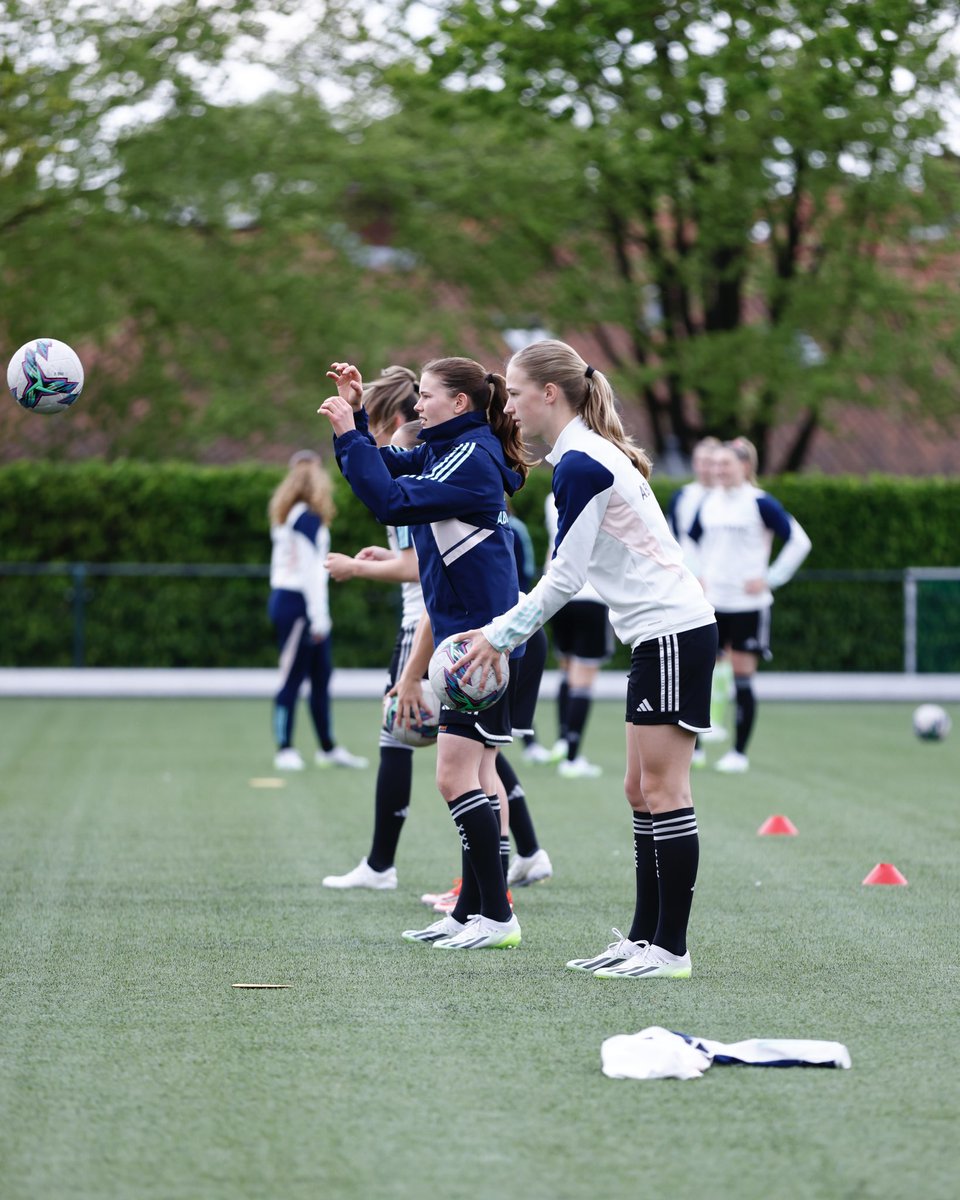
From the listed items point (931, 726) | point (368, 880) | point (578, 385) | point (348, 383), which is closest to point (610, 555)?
point (578, 385)

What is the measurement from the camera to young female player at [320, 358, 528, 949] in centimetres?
586

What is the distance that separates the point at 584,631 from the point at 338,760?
2.05 metres

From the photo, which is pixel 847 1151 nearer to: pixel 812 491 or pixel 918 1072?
pixel 918 1072

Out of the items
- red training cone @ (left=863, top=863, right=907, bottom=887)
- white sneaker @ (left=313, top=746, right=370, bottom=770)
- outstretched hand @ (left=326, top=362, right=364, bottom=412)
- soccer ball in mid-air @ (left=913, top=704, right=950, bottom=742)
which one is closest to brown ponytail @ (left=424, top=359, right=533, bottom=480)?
outstretched hand @ (left=326, top=362, right=364, bottom=412)

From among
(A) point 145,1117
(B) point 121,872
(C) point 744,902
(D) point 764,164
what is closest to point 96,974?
(A) point 145,1117

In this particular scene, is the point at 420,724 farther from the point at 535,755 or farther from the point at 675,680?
the point at 535,755

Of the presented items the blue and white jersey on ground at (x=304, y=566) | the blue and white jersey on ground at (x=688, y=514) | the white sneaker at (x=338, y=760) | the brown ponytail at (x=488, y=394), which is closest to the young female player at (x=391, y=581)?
the brown ponytail at (x=488, y=394)

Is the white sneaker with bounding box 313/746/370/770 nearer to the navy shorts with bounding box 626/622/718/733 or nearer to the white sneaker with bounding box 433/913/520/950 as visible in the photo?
the white sneaker with bounding box 433/913/520/950

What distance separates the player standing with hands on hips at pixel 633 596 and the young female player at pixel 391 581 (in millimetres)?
1294

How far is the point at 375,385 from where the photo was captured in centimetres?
702

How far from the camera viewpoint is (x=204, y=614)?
22.1 meters

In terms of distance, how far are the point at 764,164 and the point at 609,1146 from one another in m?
22.5

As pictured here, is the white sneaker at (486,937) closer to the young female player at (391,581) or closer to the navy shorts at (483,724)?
the navy shorts at (483,724)

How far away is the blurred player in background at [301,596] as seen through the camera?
12.3 meters
